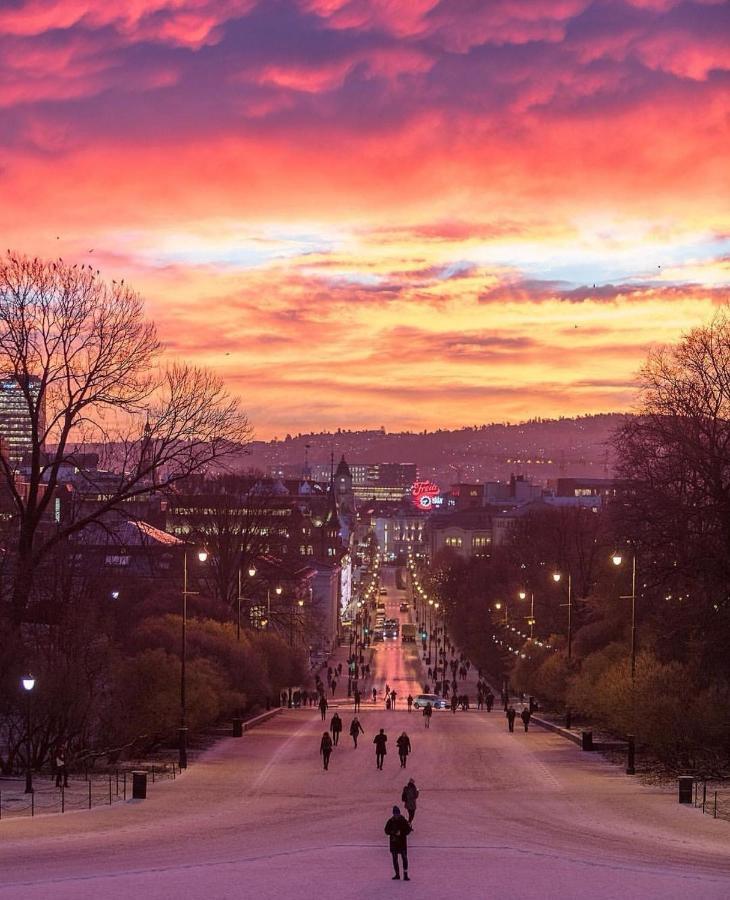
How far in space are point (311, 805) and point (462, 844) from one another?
7.28m

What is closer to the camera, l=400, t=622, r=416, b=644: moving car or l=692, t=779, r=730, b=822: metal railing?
l=692, t=779, r=730, b=822: metal railing

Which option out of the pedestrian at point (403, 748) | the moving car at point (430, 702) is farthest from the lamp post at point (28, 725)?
the moving car at point (430, 702)

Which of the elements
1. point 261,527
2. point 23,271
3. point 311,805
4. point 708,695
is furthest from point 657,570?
point 261,527

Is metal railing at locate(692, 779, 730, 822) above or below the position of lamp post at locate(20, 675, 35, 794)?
below

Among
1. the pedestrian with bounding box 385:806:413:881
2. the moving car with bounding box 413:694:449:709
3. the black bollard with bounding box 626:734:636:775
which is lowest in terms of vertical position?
the moving car with bounding box 413:694:449:709

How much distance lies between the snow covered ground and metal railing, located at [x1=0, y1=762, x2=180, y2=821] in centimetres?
85

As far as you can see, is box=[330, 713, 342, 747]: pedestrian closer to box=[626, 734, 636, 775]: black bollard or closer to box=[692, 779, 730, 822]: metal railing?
box=[626, 734, 636, 775]: black bollard

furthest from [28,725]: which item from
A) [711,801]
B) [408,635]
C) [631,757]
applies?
[408,635]

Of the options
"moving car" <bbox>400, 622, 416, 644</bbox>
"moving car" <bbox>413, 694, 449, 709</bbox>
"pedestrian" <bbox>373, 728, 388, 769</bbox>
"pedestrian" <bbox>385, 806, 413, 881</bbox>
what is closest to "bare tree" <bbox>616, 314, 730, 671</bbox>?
"pedestrian" <bbox>373, 728, 388, 769</bbox>

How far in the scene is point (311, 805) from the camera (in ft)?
114

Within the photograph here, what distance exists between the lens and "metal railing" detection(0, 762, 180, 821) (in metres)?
32.4

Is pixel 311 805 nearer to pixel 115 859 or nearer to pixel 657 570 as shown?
pixel 115 859

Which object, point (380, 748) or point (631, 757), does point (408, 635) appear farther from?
point (380, 748)

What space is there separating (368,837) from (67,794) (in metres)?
9.41
